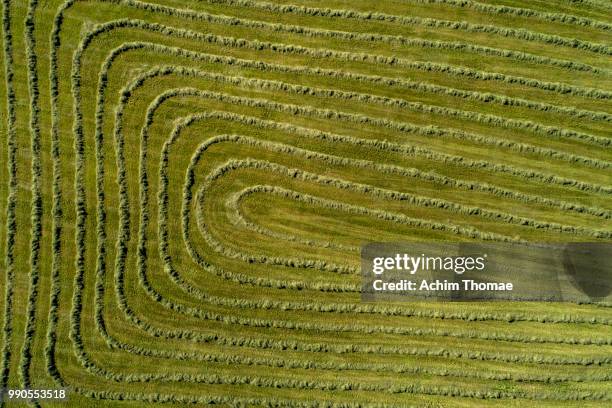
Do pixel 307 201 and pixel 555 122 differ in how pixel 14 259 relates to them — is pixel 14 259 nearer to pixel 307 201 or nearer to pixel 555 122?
pixel 307 201

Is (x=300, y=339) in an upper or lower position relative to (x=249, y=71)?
lower

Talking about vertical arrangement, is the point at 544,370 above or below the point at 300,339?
below

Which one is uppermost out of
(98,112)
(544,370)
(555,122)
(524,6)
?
(524,6)

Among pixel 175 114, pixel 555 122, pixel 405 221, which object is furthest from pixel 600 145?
pixel 175 114

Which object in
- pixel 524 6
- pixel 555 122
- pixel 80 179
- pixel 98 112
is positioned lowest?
pixel 80 179

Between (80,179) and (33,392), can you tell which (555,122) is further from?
(33,392)

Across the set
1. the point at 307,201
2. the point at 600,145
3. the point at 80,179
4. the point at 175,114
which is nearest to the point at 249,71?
the point at 175,114
